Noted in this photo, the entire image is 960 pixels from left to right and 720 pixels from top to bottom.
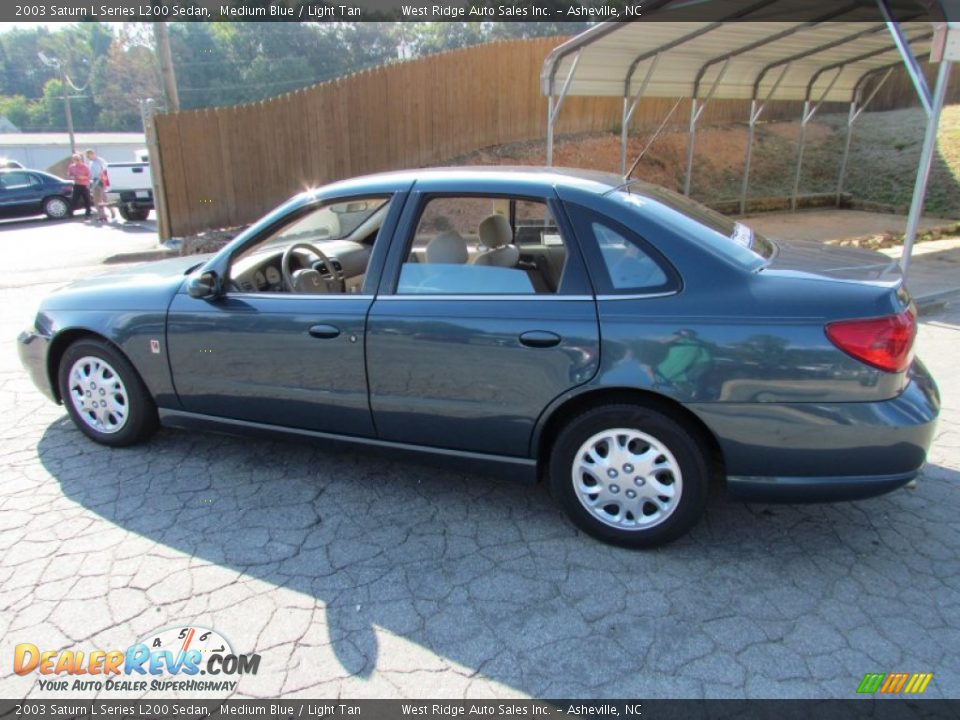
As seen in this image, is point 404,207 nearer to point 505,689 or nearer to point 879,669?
point 505,689

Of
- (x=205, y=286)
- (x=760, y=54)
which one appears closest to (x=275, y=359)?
(x=205, y=286)

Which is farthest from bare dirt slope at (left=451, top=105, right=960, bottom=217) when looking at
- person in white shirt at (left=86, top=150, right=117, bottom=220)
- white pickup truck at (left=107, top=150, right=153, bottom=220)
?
person in white shirt at (left=86, top=150, right=117, bottom=220)

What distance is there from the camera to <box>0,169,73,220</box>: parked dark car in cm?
1720

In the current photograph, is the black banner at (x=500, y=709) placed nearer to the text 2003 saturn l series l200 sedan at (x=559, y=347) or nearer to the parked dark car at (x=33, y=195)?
the text 2003 saturn l series l200 sedan at (x=559, y=347)

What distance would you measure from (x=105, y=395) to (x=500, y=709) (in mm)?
2988

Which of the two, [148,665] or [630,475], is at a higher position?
[630,475]

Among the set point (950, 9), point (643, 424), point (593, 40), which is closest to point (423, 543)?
point (643, 424)

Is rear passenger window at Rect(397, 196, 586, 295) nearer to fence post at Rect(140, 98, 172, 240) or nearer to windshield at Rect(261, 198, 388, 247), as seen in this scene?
windshield at Rect(261, 198, 388, 247)

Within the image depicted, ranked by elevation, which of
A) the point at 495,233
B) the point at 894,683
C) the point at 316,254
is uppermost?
the point at 495,233

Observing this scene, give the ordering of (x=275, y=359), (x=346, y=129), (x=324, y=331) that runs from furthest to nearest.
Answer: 1. (x=346, y=129)
2. (x=275, y=359)
3. (x=324, y=331)

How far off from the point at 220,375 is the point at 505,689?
2225 millimetres

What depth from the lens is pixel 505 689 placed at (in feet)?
7.65

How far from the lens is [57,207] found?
18.1 metres

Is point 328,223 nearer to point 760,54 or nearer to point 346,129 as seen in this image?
point 346,129
